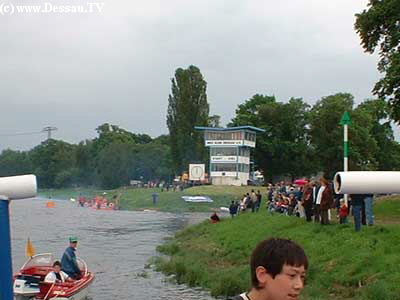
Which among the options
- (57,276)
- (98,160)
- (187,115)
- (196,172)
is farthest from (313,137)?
(57,276)

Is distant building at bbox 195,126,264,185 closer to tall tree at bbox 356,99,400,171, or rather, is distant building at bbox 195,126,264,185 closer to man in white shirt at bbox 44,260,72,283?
tall tree at bbox 356,99,400,171

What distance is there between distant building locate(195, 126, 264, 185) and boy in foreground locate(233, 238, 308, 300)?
92.0 meters

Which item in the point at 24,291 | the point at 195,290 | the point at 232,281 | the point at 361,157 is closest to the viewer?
the point at 24,291

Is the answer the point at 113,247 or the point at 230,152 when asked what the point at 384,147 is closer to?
the point at 230,152

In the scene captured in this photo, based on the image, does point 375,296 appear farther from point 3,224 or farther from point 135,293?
point 3,224

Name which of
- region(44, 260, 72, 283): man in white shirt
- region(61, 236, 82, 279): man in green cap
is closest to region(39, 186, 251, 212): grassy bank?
region(61, 236, 82, 279): man in green cap

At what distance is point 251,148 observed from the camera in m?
100

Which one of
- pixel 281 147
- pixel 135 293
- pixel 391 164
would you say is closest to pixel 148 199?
pixel 281 147

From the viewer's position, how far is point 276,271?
3.28 m

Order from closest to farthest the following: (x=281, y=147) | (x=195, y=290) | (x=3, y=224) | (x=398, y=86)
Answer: (x=3, y=224), (x=195, y=290), (x=398, y=86), (x=281, y=147)

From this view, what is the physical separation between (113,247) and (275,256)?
118 feet

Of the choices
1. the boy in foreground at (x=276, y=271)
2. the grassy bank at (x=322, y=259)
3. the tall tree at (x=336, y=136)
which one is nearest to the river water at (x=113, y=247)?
the grassy bank at (x=322, y=259)

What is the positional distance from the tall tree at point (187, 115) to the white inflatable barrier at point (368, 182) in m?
98.8

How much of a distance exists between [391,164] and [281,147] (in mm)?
17030
